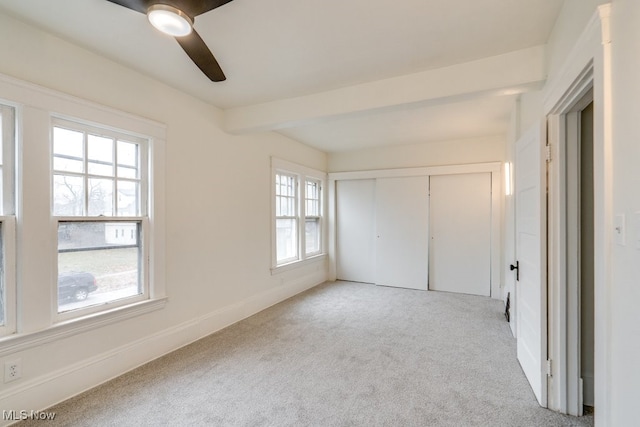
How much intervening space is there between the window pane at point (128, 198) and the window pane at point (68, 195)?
273 millimetres

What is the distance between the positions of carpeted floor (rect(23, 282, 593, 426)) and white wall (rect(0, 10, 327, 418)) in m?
0.20

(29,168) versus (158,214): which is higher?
(29,168)

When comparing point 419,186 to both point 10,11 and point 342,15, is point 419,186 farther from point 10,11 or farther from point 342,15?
point 10,11

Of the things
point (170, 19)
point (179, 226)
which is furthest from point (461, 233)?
point (170, 19)

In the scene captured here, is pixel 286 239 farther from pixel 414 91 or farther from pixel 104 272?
pixel 414 91

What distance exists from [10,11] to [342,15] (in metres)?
1.97

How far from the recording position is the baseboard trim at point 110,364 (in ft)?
6.15

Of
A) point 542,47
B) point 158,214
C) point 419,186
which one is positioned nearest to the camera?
point 542,47

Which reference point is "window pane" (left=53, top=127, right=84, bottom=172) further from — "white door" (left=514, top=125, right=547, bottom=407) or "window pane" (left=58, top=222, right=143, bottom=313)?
"white door" (left=514, top=125, right=547, bottom=407)

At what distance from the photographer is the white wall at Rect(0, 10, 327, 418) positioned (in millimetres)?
1934

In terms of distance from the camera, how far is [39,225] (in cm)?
194
